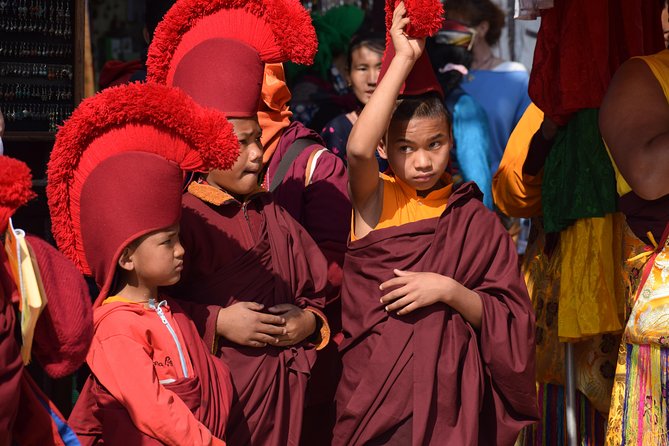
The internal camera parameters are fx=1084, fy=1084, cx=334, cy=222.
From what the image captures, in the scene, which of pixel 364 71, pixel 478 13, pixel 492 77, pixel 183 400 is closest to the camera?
pixel 183 400

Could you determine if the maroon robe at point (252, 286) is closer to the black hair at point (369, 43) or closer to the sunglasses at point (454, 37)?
the black hair at point (369, 43)

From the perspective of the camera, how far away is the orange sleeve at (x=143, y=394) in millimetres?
2912

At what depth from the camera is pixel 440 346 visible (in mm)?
3434

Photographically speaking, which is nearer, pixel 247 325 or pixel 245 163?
pixel 247 325

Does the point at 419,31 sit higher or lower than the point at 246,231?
higher

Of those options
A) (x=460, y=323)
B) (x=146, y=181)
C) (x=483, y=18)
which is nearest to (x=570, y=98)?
(x=460, y=323)

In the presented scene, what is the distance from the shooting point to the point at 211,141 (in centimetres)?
312

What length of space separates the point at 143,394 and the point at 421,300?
0.94 meters

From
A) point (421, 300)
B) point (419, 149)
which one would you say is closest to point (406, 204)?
point (419, 149)

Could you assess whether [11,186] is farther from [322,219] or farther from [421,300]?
[322,219]

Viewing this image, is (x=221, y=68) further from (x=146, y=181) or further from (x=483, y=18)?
(x=483, y=18)

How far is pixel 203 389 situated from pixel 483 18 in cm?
458

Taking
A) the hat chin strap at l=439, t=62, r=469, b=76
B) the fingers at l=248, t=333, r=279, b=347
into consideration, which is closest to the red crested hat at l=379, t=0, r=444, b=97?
the fingers at l=248, t=333, r=279, b=347

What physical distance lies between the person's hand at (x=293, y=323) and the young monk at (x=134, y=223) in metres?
0.37
